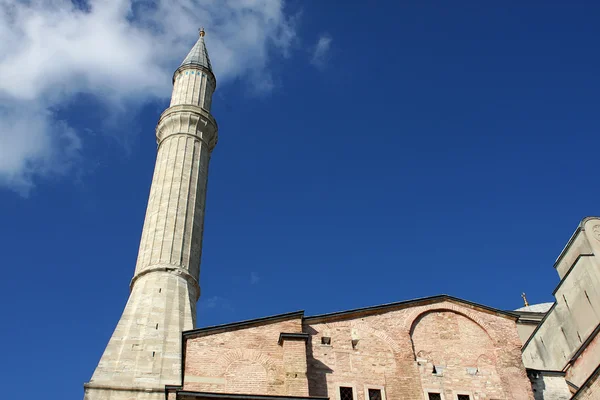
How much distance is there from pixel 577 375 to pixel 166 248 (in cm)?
1162

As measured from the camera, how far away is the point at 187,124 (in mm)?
19266

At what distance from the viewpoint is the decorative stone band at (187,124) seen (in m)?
19.2

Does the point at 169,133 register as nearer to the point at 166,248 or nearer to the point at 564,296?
the point at 166,248

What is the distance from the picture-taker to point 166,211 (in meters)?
16.8

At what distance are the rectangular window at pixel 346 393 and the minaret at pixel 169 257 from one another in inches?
132

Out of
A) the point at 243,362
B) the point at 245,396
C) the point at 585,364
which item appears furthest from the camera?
the point at 585,364

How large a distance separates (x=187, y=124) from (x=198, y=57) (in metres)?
3.83

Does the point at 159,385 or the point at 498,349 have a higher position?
the point at 498,349

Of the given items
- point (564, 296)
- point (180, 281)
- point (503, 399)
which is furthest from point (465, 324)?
point (180, 281)

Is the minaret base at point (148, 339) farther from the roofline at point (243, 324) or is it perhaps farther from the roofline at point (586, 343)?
the roofline at point (586, 343)

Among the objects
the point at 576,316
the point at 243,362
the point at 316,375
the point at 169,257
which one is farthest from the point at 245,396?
the point at 576,316

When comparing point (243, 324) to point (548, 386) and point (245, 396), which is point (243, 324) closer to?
point (245, 396)

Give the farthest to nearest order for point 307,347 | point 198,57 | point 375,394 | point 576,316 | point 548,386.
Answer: point 198,57
point 576,316
point 548,386
point 307,347
point 375,394

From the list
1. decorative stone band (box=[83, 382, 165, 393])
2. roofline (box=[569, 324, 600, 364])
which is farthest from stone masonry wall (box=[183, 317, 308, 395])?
roofline (box=[569, 324, 600, 364])
